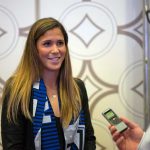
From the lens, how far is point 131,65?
1662mm

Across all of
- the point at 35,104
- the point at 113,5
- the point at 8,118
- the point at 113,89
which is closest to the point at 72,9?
the point at 113,5

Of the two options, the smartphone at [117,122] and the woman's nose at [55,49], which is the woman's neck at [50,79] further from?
the smartphone at [117,122]

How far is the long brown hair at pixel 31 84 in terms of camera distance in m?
1.24

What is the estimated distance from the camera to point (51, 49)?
1.29 metres

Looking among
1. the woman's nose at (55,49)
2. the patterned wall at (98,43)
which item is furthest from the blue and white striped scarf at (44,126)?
the patterned wall at (98,43)

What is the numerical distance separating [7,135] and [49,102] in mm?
240

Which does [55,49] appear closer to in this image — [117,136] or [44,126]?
[44,126]

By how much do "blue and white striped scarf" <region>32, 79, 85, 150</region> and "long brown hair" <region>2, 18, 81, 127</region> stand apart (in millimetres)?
33

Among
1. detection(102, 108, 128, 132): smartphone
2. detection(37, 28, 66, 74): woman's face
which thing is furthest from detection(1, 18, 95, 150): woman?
detection(102, 108, 128, 132): smartphone

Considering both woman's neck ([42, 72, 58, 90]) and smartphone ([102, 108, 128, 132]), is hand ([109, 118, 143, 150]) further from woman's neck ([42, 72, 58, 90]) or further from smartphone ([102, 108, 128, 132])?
woman's neck ([42, 72, 58, 90])

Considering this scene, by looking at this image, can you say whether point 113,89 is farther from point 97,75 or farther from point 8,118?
point 8,118

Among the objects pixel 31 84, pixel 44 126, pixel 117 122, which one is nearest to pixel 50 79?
pixel 31 84

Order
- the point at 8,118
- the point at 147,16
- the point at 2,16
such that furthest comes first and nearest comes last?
the point at 2,16 → the point at 147,16 → the point at 8,118

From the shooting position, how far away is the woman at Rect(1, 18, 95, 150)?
48.6 inches
